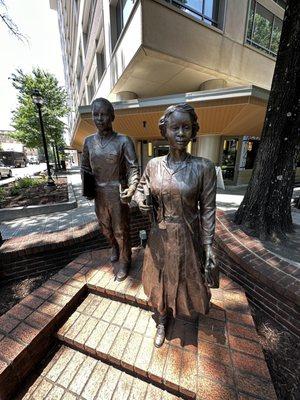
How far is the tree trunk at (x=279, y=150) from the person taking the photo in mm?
2963

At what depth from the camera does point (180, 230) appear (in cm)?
157

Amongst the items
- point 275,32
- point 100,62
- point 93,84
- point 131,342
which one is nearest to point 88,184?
point 131,342

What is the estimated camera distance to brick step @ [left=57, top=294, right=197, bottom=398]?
162 cm

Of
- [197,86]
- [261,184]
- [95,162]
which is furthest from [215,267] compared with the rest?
[197,86]

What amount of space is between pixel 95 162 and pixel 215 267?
5.37 ft

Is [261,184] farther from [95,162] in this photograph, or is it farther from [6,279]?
[6,279]

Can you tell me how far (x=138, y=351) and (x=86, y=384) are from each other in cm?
51

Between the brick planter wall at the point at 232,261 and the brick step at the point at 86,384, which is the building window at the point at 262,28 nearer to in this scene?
the brick planter wall at the point at 232,261

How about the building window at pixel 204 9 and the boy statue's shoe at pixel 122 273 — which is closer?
the boy statue's shoe at pixel 122 273

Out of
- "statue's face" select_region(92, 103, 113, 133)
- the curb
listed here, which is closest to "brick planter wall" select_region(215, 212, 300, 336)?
"statue's face" select_region(92, 103, 113, 133)

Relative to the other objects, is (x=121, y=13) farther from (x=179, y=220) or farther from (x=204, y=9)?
(x=179, y=220)

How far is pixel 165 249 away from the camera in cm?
165

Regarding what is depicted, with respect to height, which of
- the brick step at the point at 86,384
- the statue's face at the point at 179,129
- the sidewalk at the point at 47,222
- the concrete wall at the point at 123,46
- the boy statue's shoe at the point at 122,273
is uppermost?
the concrete wall at the point at 123,46

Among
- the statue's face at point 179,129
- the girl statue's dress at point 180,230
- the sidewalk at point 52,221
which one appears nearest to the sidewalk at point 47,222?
the sidewalk at point 52,221
